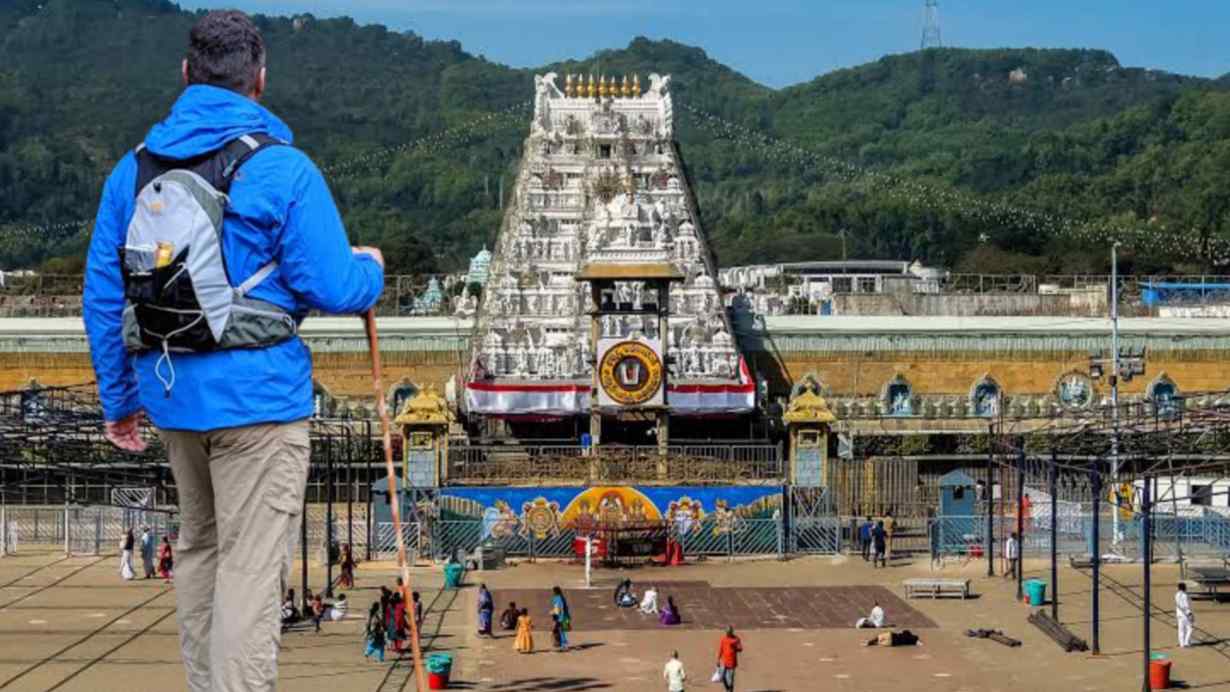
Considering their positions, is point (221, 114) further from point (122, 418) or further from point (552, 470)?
point (552, 470)

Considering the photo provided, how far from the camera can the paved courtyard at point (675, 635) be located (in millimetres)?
31578

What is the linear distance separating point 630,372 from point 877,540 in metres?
8.50

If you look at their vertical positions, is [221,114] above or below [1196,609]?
above

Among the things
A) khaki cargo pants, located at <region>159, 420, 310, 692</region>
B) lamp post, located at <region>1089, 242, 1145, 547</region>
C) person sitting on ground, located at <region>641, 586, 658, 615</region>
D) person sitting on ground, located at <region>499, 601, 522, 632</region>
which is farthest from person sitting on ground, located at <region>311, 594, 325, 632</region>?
khaki cargo pants, located at <region>159, 420, 310, 692</region>

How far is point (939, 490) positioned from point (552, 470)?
32.7 ft

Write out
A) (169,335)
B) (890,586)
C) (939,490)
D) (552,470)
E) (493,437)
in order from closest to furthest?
(169,335)
(890,586)
(552,470)
(939,490)
(493,437)

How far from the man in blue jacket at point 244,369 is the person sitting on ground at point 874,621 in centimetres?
2958

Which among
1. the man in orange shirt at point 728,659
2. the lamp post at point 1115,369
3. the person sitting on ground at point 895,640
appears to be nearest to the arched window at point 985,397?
the lamp post at point 1115,369

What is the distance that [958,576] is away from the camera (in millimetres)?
44375

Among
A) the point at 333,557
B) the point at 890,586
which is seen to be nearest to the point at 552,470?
the point at 333,557

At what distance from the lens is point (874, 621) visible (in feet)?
121

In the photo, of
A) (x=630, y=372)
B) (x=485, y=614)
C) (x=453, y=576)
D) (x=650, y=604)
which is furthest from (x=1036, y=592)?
(x=630, y=372)

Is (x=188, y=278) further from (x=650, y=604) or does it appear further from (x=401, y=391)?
(x=401, y=391)

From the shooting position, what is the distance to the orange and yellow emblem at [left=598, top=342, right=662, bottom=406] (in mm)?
51688
